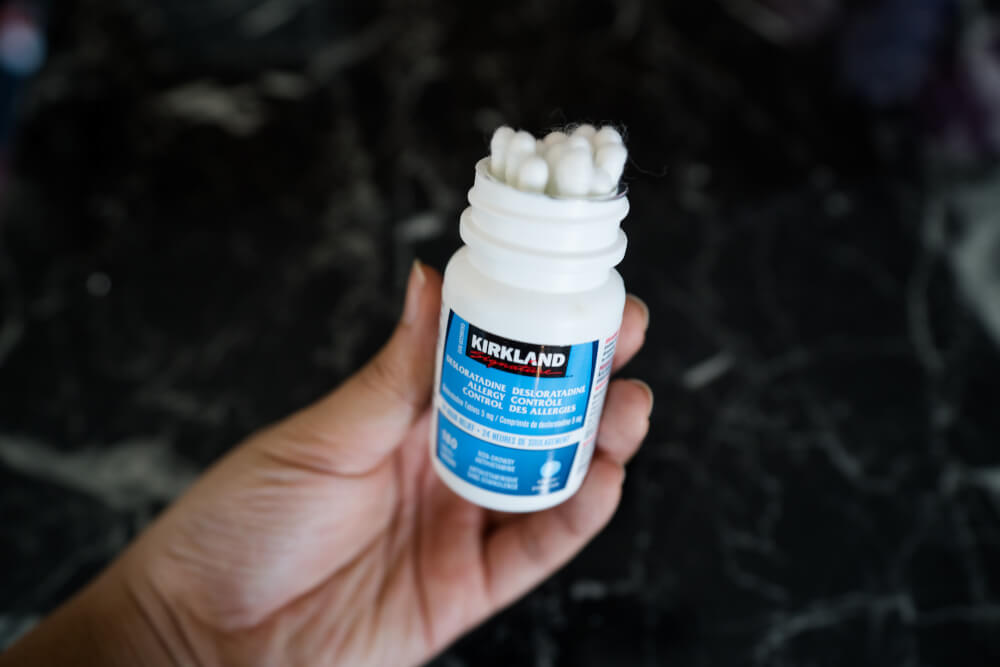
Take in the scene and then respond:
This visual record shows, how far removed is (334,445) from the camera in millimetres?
833

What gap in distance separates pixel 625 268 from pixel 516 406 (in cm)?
55

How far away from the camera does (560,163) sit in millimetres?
649

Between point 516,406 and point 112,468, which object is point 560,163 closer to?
point 516,406

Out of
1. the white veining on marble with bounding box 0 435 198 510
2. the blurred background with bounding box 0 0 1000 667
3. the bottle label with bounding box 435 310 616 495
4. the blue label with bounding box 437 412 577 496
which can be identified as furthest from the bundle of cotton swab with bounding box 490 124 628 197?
the white veining on marble with bounding box 0 435 198 510

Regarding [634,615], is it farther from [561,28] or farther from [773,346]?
[561,28]

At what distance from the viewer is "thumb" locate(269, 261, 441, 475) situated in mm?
800

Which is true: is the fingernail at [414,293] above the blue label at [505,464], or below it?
above

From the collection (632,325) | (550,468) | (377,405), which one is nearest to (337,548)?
(377,405)

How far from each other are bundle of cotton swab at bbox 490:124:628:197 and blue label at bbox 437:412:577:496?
262 millimetres

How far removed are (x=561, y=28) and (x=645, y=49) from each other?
0.16m

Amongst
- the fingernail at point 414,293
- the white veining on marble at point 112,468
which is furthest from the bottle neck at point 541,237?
the white veining on marble at point 112,468

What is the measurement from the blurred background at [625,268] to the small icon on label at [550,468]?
350mm

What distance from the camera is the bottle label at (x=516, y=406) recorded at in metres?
0.68

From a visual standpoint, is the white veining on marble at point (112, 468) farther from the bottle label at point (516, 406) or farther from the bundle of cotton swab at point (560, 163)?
the bundle of cotton swab at point (560, 163)
